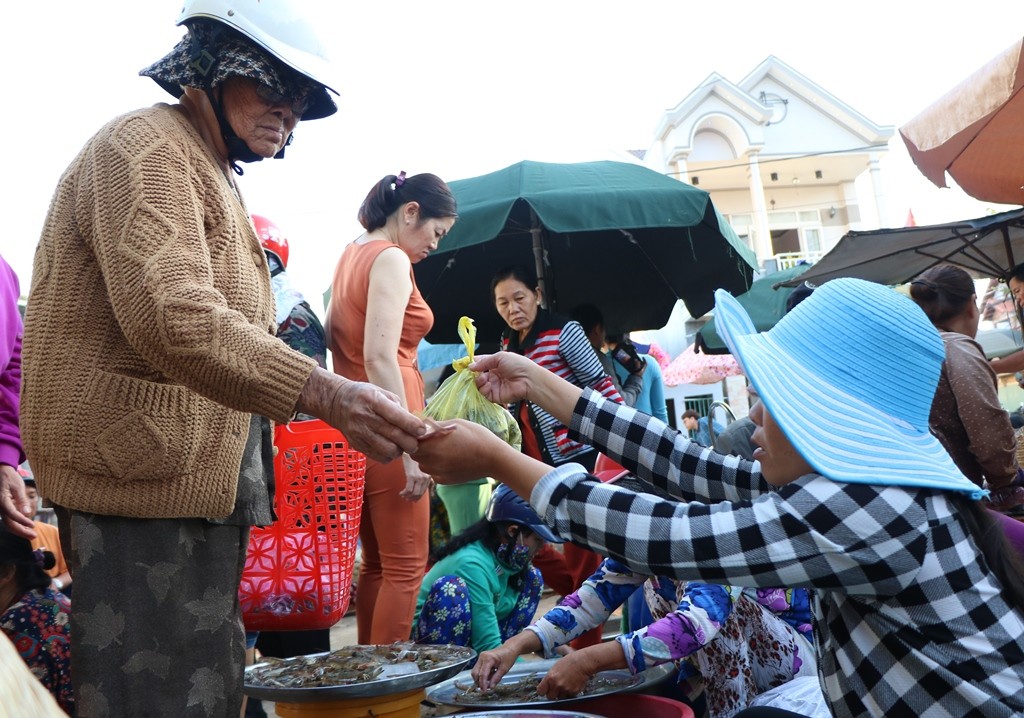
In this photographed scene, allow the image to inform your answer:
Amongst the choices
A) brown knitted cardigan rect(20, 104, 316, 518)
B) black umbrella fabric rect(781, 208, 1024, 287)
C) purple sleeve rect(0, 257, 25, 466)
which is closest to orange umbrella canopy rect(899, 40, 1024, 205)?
black umbrella fabric rect(781, 208, 1024, 287)

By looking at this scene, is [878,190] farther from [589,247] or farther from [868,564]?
[868,564]

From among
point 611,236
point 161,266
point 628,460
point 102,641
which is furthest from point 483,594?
point 611,236

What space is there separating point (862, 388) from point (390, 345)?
6.99 ft

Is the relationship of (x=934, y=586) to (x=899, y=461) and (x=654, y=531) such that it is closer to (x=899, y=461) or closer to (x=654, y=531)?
(x=899, y=461)

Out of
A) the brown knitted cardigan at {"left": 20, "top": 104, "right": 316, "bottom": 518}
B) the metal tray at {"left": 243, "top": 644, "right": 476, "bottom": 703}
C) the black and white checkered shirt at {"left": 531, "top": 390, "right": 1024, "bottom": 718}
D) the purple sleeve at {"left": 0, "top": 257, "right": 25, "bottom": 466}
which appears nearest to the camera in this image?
the black and white checkered shirt at {"left": 531, "top": 390, "right": 1024, "bottom": 718}

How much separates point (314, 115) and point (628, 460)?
1189 millimetres

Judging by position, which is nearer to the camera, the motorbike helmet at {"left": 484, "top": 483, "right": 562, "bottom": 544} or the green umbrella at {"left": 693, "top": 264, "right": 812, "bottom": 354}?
the motorbike helmet at {"left": 484, "top": 483, "right": 562, "bottom": 544}

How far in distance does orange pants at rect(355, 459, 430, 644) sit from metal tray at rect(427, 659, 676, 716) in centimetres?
34

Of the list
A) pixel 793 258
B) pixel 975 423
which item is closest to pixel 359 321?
pixel 975 423

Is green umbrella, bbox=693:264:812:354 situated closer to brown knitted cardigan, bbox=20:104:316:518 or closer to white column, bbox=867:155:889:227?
brown knitted cardigan, bbox=20:104:316:518

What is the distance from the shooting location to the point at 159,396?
1798 mm

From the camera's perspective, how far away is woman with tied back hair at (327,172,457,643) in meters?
3.30

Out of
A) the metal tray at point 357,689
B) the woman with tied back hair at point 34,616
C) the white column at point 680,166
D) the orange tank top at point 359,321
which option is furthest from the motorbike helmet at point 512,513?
the white column at point 680,166

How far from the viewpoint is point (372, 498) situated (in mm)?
3320
